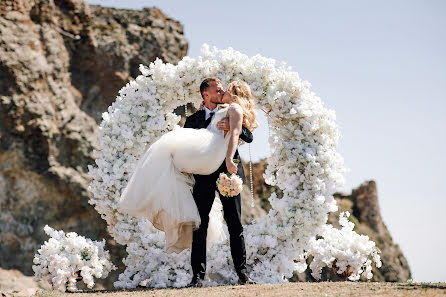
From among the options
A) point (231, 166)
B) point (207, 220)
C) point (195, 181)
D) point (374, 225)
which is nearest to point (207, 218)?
point (207, 220)

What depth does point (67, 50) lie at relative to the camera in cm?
1295

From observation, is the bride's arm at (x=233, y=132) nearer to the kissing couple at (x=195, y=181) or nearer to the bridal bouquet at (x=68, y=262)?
the kissing couple at (x=195, y=181)

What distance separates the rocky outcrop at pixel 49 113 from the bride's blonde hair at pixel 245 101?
700 centimetres

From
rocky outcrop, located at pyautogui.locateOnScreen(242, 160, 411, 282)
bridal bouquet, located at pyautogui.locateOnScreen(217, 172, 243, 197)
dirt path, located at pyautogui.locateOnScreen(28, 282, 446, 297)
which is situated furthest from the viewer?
rocky outcrop, located at pyautogui.locateOnScreen(242, 160, 411, 282)

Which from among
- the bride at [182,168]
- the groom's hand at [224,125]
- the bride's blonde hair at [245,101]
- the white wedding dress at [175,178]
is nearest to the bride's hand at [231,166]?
the bride at [182,168]

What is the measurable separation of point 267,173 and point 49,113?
261 inches

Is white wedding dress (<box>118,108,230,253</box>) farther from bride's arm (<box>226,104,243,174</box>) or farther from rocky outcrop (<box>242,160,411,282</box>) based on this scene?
rocky outcrop (<box>242,160,411,282</box>)

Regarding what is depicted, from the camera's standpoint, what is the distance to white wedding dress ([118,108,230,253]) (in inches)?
229

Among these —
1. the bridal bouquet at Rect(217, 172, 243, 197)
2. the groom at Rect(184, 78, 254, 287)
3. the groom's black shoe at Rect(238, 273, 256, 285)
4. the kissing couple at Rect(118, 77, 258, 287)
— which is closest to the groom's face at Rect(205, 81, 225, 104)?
the kissing couple at Rect(118, 77, 258, 287)

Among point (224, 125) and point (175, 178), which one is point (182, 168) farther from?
point (224, 125)

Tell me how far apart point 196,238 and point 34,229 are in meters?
7.02

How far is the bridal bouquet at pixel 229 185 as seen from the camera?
18.5 feet

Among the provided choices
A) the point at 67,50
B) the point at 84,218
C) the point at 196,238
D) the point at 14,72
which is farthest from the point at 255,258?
the point at 67,50

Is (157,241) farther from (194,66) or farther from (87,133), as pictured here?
(87,133)
